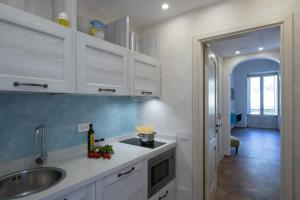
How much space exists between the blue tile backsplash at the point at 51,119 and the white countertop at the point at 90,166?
0.22m

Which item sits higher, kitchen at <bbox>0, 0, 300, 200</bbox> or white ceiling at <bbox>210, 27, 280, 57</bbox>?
white ceiling at <bbox>210, 27, 280, 57</bbox>

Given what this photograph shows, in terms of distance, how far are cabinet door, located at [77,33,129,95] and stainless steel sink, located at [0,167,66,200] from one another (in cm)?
69

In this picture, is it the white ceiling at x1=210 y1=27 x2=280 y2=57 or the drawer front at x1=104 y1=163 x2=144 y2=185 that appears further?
the white ceiling at x1=210 y1=27 x2=280 y2=57

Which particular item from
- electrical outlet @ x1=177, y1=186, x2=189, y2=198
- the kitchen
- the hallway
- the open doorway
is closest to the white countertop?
the kitchen

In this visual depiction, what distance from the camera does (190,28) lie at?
6.97 feet

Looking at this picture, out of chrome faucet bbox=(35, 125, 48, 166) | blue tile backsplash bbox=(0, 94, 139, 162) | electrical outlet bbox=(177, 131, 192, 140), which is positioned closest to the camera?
blue tile backsplash bbox=(0, 94, 139, 162)

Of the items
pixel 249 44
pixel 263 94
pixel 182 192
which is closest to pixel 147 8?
pixel 182 192

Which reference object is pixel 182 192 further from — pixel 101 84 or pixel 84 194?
pixel 101 84

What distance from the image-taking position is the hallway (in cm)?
→ 263

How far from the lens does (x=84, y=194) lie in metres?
1.19

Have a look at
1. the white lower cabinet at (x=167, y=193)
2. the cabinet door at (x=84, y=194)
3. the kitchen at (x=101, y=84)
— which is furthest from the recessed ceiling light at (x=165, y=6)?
the white lower cabinet at (x=167, y=193)

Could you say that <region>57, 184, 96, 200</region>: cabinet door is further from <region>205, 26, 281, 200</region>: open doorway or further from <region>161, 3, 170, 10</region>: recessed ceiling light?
<region>161, 3, 170, 10</region>: recessed ceiling light

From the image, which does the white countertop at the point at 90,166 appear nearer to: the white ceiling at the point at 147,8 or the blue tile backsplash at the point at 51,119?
the blue tile backsplash at the point at 51,119

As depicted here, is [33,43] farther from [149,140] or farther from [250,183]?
[250,183]
